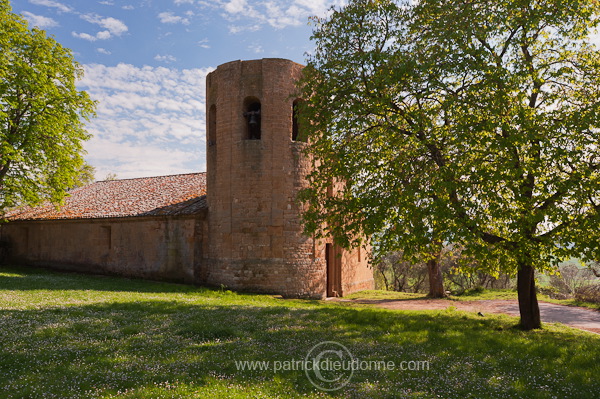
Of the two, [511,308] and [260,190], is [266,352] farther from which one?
[511,308]

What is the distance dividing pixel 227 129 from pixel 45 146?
11.2 metres

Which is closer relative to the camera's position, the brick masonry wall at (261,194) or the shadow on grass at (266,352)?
the shadow on grass at (266,352)

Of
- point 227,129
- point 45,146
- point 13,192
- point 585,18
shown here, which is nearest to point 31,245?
point 13,192

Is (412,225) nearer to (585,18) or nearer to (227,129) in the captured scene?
(585,18)

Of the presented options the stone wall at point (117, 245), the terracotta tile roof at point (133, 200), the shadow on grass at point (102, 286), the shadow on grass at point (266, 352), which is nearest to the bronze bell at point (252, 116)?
the terracotta tile roof at point (133, 200)

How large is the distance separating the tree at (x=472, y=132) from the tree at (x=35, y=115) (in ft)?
54.6

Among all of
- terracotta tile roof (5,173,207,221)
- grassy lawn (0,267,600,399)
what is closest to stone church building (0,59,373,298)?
terracotta tile roof (5,173,207,221)

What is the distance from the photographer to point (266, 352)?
25.9 ft

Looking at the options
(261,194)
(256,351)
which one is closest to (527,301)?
(256,351)

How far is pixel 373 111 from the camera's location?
1141 centimetres

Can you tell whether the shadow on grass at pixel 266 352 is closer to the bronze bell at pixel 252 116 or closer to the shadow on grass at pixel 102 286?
the shadow on grass at pixel 102 286

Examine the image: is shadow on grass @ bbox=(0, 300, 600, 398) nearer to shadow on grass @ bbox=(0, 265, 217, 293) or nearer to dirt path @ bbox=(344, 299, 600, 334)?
dirt path @ bbox=(344, 299, 600, 334)

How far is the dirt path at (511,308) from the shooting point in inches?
556

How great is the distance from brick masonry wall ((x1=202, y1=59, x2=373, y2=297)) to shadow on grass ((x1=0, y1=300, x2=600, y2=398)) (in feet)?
19.8
